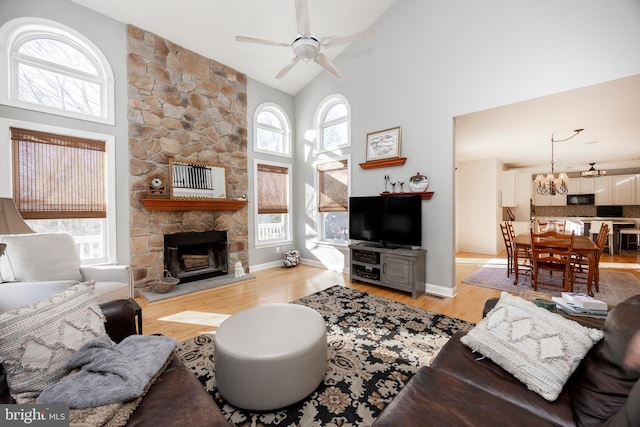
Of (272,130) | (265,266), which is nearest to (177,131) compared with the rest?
(272,130)

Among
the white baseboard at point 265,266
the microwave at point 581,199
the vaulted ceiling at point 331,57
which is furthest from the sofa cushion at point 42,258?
the microwave at point 581,199

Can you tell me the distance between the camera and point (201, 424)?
0.95m

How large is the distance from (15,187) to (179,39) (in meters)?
2.85

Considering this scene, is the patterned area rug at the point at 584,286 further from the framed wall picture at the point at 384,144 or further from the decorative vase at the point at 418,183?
the framed wall picture at the point at 384,144

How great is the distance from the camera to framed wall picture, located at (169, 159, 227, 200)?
3.88 metres

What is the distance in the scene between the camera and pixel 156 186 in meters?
3.69

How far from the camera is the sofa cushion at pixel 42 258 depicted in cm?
232

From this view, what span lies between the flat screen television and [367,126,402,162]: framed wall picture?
698mm

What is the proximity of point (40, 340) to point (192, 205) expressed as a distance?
3019 mm

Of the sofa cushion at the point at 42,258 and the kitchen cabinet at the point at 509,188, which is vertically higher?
the kitchen cabinet at the point at 509,188

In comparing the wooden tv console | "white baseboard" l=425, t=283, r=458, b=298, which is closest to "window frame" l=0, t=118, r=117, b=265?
the wooden tv console

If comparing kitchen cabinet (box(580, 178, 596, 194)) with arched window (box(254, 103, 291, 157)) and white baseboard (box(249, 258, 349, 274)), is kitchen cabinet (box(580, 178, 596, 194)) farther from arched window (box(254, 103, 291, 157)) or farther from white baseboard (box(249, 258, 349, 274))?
arched window (box(254, 103, 291, 157))

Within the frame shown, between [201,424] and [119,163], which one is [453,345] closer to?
[201,424]

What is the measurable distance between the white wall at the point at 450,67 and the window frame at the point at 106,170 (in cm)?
355
